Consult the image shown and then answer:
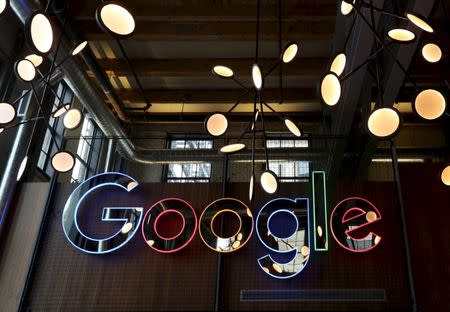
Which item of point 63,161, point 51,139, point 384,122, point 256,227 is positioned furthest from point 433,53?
point 51,139

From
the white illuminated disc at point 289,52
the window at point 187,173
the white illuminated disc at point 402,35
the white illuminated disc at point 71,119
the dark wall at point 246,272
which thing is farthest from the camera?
the window at point 187,173

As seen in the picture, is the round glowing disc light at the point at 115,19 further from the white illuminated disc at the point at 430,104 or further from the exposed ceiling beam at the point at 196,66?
the exposed ceiling beam at the point at 196,66

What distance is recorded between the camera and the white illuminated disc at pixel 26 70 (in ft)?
9.21

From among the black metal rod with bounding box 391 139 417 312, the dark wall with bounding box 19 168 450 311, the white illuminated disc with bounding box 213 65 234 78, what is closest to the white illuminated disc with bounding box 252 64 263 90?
the white illuminated disc with bounding box 213 65 234 78

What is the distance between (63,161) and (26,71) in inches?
39.6

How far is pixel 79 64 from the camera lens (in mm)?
5973

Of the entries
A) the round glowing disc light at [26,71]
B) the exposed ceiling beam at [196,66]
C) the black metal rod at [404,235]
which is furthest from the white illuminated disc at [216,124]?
the exposed ceiling beam at [196,66]

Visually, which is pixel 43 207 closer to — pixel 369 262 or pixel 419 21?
pixel 369 262

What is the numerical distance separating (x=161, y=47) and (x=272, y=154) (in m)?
2.68

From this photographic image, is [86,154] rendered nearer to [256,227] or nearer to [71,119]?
[256,227]

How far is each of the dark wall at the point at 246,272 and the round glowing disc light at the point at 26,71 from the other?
2.95 meters

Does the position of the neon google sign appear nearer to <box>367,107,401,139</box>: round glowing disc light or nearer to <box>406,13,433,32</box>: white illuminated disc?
<box>367,107,401,139</box>: round glowing disc light

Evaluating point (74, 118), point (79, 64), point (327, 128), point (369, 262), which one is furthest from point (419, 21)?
point (327, 128)

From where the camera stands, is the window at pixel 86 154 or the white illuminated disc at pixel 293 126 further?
the window at pixel 86 154
